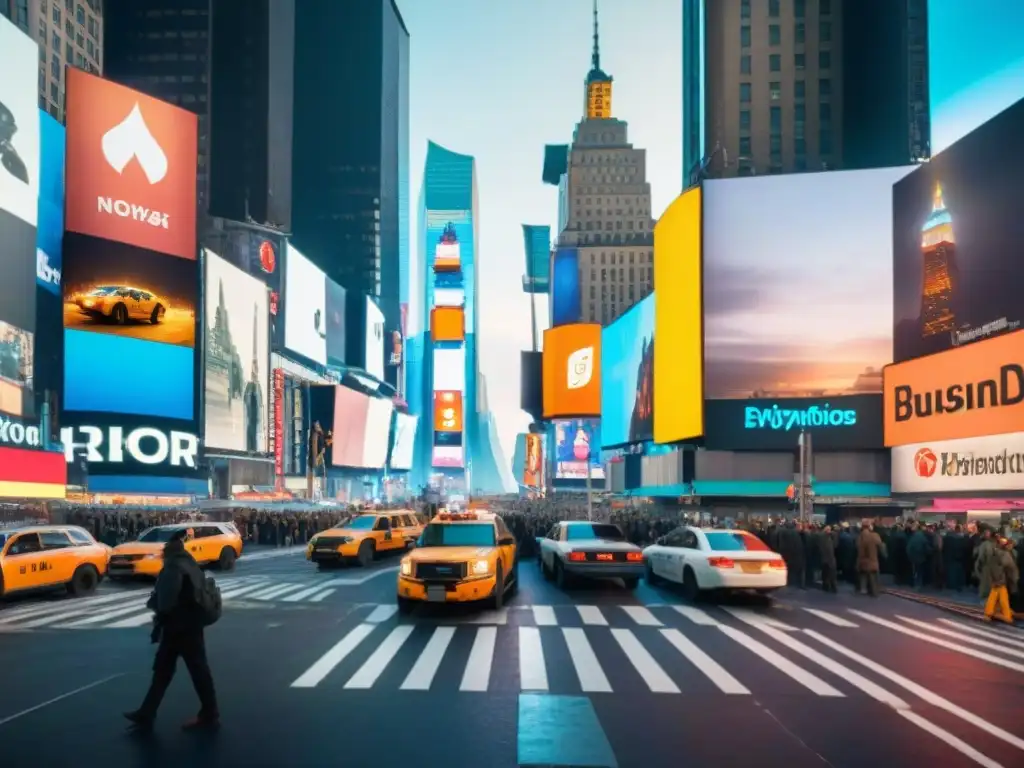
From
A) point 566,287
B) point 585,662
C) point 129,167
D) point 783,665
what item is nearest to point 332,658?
point 585,662

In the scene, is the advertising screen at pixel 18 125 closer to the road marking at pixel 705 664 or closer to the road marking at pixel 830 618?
the road marking at pixel 830 618

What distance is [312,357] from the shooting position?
126938 millimetres

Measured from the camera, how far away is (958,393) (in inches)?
1425

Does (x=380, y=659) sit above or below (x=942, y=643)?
above

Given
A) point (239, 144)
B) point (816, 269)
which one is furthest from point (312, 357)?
point (816, 269)

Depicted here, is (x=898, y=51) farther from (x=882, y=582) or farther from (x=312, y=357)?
(x=882, y=582)

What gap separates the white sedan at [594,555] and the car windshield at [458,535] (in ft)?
8.91

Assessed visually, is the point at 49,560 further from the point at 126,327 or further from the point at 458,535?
the point at 126,327

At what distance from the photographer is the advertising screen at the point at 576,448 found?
506ft

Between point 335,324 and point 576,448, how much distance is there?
4411cm

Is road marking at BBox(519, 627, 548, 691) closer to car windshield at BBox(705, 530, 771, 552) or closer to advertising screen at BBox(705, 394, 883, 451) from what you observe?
car windshield at BBox(705, 530, 771, 552)

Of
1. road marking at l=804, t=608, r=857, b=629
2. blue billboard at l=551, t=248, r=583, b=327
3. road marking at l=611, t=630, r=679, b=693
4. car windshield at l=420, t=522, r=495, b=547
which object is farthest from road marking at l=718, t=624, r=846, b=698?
blue billboard at l=551, t=248, r=583, b=327

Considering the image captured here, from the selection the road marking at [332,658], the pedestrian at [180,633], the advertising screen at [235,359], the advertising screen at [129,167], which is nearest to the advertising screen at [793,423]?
the advertising screen at [235,359]

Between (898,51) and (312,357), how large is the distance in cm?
8040
